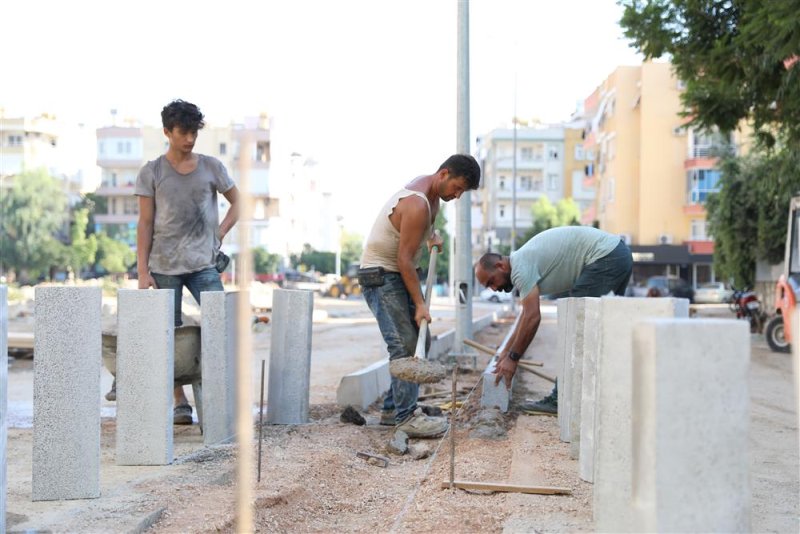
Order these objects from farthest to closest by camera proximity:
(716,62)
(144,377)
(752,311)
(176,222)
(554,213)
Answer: (554,213)
(752,311)
(716,62)
(176,222)
(144,377)

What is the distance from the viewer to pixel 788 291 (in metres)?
16.0

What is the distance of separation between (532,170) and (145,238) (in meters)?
83.8

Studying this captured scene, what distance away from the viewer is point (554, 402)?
7660 mm

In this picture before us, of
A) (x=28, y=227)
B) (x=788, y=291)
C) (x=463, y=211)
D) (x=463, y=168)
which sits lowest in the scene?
(x=788, y=291)

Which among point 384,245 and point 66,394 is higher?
point 384,245

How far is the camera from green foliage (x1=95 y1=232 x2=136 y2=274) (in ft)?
236

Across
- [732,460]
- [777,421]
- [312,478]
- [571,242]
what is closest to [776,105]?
[777,421]

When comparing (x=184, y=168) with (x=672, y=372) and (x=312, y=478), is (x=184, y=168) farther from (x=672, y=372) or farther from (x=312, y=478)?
(x=672, y=372)

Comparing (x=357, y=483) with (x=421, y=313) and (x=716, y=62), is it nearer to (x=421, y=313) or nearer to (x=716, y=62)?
(x=421, y=313)

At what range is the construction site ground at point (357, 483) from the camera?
4.18 metres

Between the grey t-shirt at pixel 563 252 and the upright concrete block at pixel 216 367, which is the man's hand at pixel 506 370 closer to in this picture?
the grey t-shirt at pixel 563 252

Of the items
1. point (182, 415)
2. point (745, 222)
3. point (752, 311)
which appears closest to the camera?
point (182, 415)

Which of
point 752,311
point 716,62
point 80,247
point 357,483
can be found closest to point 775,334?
point 752,311

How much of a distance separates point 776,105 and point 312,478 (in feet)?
38.0
